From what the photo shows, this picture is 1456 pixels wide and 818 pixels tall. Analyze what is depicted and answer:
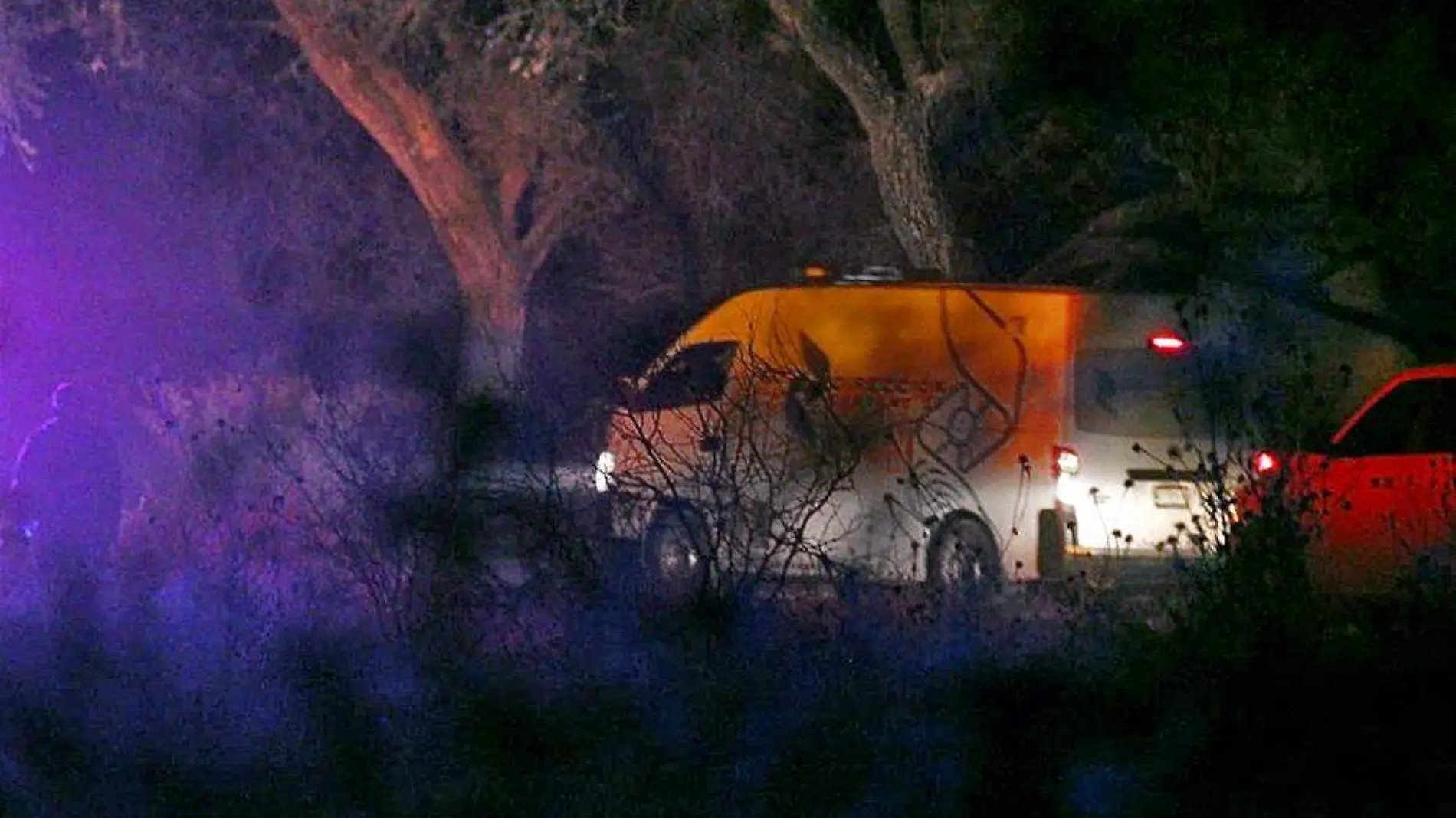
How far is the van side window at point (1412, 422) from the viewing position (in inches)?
436

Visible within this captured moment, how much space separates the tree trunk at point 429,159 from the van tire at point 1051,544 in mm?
6630

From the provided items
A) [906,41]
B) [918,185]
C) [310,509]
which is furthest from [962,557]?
[906,41]

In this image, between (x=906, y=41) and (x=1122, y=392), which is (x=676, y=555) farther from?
(x=906, y=41)

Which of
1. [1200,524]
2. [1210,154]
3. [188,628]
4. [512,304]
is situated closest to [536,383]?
[188,628]

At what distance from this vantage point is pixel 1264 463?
27.1 feet

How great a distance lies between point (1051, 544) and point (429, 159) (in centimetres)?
911

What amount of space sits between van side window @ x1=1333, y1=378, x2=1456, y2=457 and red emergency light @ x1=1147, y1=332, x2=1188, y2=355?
3.82 feet

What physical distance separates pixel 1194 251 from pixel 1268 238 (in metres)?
0.60

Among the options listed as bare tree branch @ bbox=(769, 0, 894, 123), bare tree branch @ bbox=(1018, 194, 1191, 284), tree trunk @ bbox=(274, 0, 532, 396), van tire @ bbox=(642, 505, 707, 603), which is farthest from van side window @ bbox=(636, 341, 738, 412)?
bare tree branch @ bbox=(1018, 194, 1191, 284)

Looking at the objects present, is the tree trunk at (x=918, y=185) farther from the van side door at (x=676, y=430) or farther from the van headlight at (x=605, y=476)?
the van headlight at (x=605, y=476)

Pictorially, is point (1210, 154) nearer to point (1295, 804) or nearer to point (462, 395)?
point (462, 395)

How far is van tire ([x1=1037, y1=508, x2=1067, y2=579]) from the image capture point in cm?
1127

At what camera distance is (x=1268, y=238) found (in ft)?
55.5

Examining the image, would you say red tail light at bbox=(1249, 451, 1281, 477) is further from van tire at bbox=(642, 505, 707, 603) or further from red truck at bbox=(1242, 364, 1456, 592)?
van tire at bbox=(642, 505, 707, 603)
